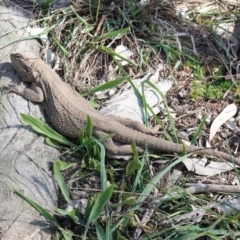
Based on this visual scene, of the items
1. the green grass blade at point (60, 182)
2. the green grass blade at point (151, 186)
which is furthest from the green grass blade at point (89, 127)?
the green grass blade at point (151, 186)

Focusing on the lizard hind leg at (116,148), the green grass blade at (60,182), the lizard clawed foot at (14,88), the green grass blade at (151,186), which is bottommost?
the green grass blade at (151,186)

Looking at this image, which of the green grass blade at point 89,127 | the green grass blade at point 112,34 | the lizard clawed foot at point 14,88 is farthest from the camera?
the green grass blade at point 112,34

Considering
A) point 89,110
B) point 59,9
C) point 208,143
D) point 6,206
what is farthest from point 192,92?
point 6,206

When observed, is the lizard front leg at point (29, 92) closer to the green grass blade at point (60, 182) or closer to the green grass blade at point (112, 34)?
the green grass blade at point (112, 34)

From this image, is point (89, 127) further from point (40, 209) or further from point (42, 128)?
point (40, 209)

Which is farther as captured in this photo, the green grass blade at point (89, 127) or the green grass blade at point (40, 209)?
the green grass blade at point (89, 127)

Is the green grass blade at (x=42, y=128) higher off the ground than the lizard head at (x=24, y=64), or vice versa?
the lizard head at (x=24, y=64)

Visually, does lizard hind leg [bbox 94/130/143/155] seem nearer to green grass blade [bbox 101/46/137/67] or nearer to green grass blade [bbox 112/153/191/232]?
green grass blade [bbox 112/153/191/232]

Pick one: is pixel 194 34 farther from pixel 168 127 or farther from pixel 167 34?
pixel 168 127

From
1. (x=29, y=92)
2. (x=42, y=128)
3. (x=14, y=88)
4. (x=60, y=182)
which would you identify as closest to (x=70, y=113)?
(x=42, y=128)
